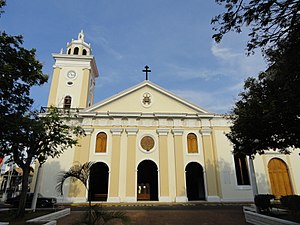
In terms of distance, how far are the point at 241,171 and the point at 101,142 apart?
1393 cm

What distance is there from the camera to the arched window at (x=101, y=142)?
2082 centimetres

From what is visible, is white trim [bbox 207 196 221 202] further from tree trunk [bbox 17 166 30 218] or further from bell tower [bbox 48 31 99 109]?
bell tower [bbox 48 31 99 109]

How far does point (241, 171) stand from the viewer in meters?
20.8

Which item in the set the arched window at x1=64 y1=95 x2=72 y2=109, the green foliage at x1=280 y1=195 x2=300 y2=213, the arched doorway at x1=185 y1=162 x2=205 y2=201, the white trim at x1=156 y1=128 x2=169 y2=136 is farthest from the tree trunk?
the arched doorway at x1=185 y1=162 x2=205 y2=201

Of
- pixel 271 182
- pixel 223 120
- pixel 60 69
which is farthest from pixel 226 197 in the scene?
pixel 60 69

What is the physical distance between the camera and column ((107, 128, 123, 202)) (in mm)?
18891

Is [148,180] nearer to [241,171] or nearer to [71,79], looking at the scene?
[241,171]

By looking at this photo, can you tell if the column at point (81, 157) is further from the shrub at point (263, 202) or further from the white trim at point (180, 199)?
the shrub at point (263, 202)

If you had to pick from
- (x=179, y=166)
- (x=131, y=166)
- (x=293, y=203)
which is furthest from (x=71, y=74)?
(x=293, y=203)

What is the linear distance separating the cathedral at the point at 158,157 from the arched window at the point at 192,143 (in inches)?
3.9

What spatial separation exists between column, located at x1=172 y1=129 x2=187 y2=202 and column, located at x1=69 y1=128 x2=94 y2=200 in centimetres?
833

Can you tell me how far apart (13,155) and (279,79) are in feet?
41.8

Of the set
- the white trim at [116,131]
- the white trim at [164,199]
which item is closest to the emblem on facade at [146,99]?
the white trim at [116,131]

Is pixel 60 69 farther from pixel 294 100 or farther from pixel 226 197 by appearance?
pixel 294 100
